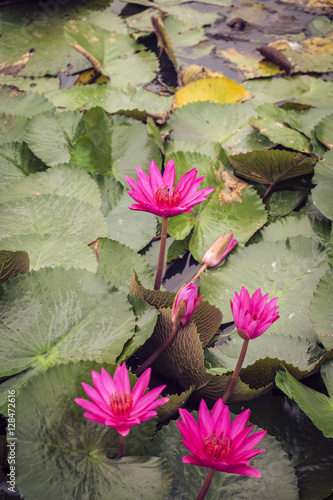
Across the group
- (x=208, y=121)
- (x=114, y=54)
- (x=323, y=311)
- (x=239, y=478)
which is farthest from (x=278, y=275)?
(x=114, y=54)

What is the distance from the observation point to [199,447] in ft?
2.72

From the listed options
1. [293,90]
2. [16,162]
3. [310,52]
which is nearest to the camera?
[16,162]

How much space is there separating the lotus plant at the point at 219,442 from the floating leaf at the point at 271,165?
1124mm

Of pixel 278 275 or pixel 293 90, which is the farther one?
pixel 293 90

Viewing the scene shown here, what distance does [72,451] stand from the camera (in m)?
0.98

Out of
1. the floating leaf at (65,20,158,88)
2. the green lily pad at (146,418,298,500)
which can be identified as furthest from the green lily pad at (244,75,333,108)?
the green lily pad at (146,418,298,500)

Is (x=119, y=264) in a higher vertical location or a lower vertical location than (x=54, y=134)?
lower

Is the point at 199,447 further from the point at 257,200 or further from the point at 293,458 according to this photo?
the point at 257,200

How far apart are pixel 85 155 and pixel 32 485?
1.25 m

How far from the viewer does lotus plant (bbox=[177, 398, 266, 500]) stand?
0.79 metres

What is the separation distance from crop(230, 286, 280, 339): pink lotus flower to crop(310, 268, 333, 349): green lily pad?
37cm

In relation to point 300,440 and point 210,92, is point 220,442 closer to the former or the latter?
point 300,440

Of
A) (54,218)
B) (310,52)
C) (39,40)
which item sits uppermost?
(39,40)

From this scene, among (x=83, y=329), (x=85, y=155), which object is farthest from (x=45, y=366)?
(x=85, y=155)
